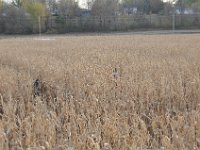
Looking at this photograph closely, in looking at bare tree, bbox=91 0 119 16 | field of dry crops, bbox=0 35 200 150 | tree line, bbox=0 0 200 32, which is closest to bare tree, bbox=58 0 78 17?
tree line, bbox=0 0 200 32

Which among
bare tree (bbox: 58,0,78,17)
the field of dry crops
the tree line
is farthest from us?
bare tree (bbox: 58,0,78,17)

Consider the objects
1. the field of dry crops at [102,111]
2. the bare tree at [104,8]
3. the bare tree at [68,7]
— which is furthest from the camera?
the bare tree at [104,8]

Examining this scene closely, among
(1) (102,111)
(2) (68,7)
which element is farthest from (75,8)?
(1) (102,111)

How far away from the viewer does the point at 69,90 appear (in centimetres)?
723

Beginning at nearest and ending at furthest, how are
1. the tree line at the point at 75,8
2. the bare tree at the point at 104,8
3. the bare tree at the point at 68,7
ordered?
1. the tree line at the point at 75,8
2. the bare tree at the point at 68,7
3. the bare tree at the point at 104,8

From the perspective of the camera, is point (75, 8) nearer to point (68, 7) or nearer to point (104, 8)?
point (68, 7)

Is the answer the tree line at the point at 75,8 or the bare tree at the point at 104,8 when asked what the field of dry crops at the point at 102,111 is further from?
the bare tree at the point at 104,8

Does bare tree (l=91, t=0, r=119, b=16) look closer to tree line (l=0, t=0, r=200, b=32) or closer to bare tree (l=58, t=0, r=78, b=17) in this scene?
tree line (l=0, t=0, r=200, b=32)

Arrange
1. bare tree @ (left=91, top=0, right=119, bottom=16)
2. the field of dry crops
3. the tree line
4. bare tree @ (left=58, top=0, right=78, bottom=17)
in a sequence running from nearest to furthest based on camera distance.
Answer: the field of dry crops
the tree line
bare tree @ (left=58, top=0, right=78, bottom=17)
bare tree @ (left=91, top=0, right=119, bottom=16)

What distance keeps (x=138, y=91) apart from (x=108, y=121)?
82.8 inches

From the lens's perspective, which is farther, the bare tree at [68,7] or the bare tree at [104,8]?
the bare tree at [104,8]

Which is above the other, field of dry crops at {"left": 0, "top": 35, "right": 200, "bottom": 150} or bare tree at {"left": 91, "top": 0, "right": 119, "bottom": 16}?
bare tree at {"left": 91, "top": 0, "right": 119, "bottom": 16}

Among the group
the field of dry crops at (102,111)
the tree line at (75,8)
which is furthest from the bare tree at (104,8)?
the field of dry crops at (102,111)

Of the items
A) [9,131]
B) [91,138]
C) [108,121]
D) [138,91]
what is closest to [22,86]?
[138,91]
